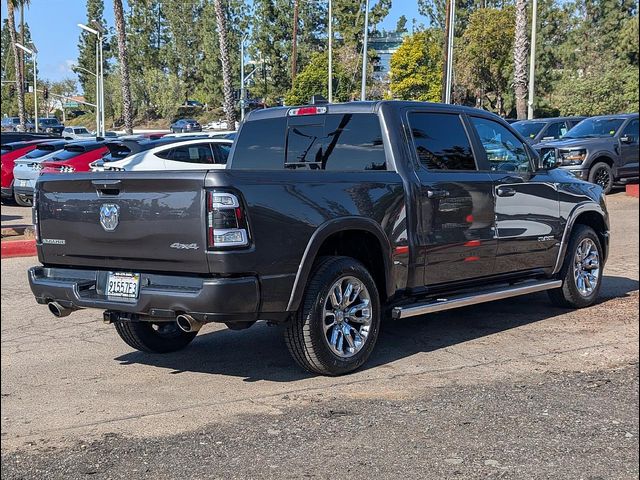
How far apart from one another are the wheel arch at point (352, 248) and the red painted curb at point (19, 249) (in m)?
8.37

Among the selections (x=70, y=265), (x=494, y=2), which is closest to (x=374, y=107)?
(x=70, y=265)

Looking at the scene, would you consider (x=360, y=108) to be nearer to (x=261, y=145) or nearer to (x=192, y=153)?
(x=261, y=145)

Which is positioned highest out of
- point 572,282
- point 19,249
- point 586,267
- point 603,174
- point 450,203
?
point 450,203

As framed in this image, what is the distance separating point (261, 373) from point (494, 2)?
1025cm

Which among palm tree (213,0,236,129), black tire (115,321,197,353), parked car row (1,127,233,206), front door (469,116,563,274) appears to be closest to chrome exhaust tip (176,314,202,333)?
black tire (115,321,197,353)

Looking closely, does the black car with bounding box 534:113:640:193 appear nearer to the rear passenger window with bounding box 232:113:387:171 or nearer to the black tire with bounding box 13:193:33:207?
the black tire with bounding box 13:193:33:207

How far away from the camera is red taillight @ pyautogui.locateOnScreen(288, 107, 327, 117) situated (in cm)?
698

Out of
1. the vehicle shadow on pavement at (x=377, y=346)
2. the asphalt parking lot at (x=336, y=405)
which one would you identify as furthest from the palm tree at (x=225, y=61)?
the asphalt parking lot at (x=336, y=405)

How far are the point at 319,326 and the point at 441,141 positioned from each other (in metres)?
2.08

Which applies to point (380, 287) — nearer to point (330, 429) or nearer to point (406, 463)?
point (330, 429)

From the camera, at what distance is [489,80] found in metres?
28.1

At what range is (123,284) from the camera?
18.0 feet

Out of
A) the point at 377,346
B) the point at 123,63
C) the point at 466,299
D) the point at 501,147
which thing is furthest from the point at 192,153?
the point at 466,299

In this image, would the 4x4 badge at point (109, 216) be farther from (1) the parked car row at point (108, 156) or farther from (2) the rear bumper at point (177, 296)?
(1) the parked car row at point (108, 156)
